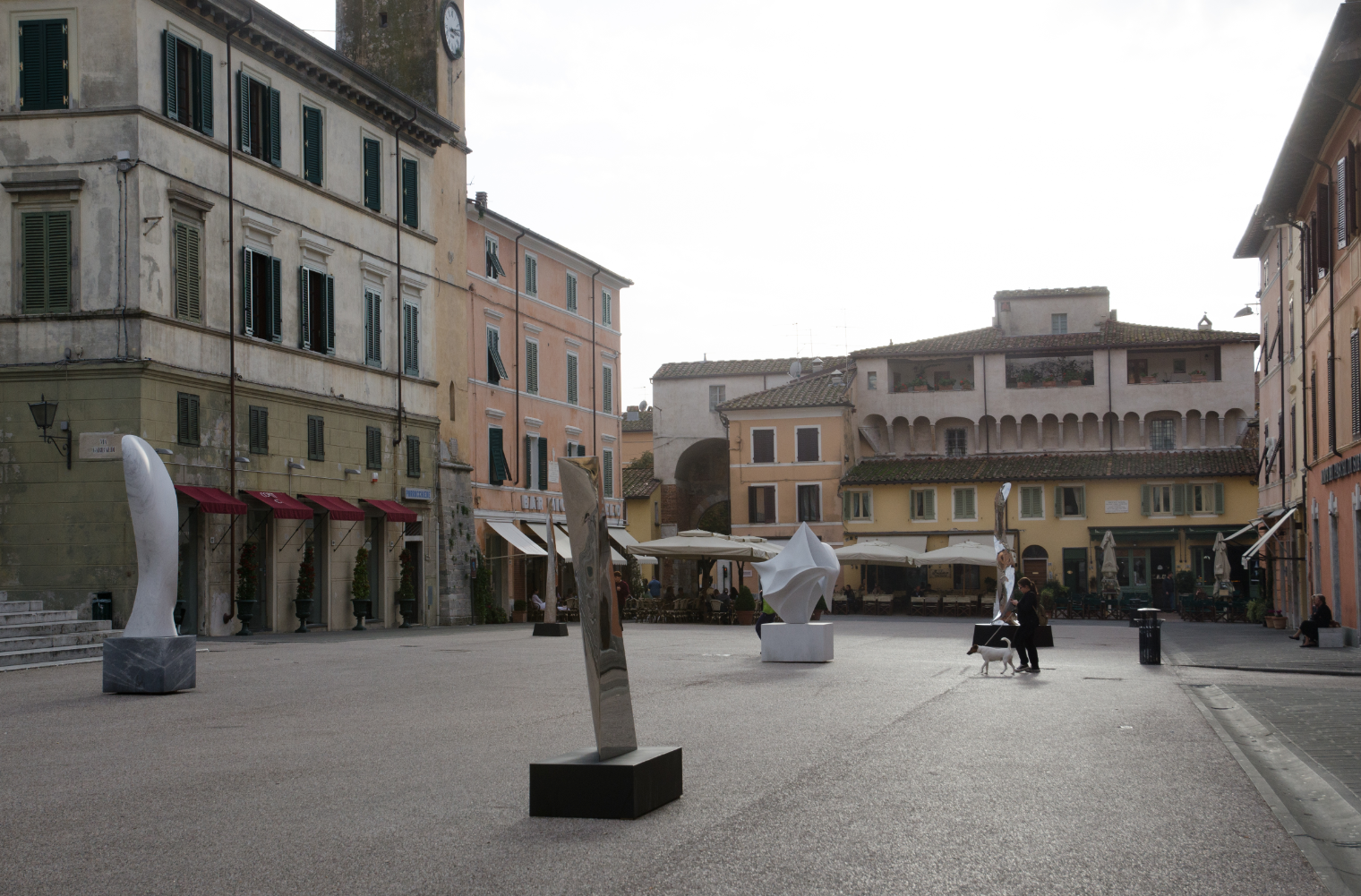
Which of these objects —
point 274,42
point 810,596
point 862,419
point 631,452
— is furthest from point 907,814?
point 631,452

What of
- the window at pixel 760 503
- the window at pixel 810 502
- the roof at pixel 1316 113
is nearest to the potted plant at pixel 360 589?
the roof at pixel 1316 113

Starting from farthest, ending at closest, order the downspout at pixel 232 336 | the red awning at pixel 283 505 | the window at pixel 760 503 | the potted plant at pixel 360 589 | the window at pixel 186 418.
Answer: the window at pixel 760 503
the potted plant at pixel 360 589
the red awning at pixel 283 505
the downspout at pixel 232 336
the window at pixel 186 418

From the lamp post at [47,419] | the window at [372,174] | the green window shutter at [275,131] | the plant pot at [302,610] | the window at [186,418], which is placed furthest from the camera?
the window at [372,174]

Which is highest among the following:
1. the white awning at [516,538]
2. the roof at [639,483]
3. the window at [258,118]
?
the window at [258,118]

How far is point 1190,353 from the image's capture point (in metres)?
62.0

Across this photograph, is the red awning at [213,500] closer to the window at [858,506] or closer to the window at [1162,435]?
the window at [858,506]

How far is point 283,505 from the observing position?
28.5 m

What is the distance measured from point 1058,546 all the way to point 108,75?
140 ft

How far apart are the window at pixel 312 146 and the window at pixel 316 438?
5360 mm

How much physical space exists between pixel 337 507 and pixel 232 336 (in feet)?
15.4

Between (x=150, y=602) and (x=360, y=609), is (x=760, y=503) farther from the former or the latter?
(x=150, y=602)

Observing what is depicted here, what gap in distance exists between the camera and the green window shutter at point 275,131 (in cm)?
3014

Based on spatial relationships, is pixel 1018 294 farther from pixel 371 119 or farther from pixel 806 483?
pixel 371 119

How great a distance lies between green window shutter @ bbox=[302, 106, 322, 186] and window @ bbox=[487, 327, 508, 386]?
40.0ft
